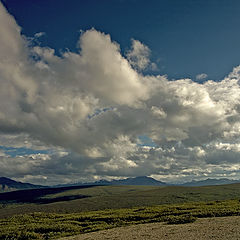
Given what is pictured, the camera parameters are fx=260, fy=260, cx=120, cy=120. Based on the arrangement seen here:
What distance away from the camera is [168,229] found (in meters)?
35.3

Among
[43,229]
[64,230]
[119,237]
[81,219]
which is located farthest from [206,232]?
[81,219]

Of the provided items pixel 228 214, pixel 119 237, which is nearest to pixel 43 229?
pixel 119 237

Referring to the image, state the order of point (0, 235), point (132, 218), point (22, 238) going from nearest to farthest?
1. point (22, 238)
2. point (0, 235)
3. point (132, 218)

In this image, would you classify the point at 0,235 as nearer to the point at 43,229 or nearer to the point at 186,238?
the point at 43,229

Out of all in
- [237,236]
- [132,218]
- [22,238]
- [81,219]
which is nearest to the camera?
[237,236]

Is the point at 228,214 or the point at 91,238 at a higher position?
the point at 228,214

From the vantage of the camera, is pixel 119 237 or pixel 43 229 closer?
pixel 119 237

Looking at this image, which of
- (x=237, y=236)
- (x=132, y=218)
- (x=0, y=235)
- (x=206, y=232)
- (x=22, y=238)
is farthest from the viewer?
(x=132, y=218)

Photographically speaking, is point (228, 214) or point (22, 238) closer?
point (22, 238)

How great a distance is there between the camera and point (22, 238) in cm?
4047

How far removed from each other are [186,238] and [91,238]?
12975 millimetres

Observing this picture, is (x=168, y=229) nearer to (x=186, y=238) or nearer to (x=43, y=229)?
(x=186, y=238)

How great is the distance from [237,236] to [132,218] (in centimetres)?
3262

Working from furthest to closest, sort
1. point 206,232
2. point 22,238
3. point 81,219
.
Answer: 1. point 81,219
2. point 22,238
3. point 206,232
